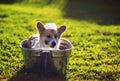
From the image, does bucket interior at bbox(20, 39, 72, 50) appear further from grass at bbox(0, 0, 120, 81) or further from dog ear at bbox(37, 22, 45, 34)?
dog ear at bbox(37, 22, 45, 34)

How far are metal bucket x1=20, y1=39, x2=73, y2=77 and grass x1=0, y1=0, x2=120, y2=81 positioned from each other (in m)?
0.33

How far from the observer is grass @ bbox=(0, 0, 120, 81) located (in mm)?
7473

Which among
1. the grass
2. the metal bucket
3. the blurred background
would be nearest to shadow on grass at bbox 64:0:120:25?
the blurred background

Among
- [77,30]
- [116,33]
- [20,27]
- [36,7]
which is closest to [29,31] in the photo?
[20,27]

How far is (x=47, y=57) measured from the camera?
6.84 m

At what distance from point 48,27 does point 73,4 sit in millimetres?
10741

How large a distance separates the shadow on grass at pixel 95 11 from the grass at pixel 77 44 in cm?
66

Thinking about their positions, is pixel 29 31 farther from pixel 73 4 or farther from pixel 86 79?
pixel 73 4

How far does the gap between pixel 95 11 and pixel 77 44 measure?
665cm

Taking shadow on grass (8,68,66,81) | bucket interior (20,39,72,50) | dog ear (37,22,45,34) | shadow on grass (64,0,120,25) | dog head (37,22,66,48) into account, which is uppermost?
shadow on grass (64,0,120,25)

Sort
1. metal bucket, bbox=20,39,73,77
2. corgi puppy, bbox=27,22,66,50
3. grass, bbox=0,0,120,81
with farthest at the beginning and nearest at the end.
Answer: grass, bbox=0,0,120,81 < corgi puppy, bbox=27,22,66,50 < metal bucket, bbox=20,39,73,77

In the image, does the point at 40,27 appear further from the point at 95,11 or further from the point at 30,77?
the point at 95,11

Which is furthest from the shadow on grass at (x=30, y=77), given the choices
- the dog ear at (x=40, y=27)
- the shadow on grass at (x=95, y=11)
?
the shadow on grass at (x=95, y=11)

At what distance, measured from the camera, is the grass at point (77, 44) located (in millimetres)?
7473
